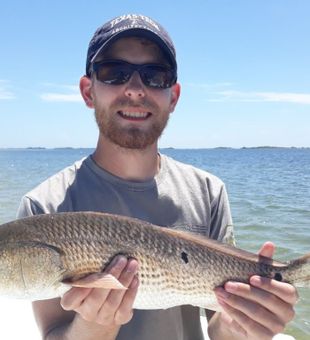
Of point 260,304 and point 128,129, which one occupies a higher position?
point 128,129

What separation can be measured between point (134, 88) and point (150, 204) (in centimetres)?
74

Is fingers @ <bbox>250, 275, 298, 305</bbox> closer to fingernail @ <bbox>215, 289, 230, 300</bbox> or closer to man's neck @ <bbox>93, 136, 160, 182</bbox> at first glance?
fingernail @ <bbox>215, 289, 230, 300</bbox>

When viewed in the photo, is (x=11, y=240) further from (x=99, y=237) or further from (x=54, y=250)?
(x=99, y=237)

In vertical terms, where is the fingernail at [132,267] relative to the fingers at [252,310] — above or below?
above

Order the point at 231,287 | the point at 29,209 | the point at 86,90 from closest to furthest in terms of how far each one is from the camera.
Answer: the point at 231,287 → the point at 29,209 → the point at 86,90

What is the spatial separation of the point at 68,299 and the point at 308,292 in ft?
21.0

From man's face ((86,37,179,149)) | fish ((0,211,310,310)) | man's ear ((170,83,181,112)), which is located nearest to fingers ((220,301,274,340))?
fish ((0,211,310,310))

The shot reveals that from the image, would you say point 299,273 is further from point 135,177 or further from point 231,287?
point 135,177

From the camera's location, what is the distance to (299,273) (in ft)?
9.11

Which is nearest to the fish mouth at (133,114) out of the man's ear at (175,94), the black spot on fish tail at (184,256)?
the man's ear at (175,94)

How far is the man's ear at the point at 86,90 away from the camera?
3272 mm

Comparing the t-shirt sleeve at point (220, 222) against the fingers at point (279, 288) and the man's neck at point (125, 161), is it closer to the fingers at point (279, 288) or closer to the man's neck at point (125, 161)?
the man's neck at point (125, 161)

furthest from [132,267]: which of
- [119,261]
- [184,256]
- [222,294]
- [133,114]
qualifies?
[133,114]

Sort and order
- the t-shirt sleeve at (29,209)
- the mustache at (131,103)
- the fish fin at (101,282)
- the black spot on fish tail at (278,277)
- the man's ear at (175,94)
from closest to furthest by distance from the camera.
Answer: the fish fin at (101,282) → the black spot on fish tail at (278,277) → the t-shirt sleeve at (29,209) → the mustache at (131,103) → the man's ear at (175,94)
